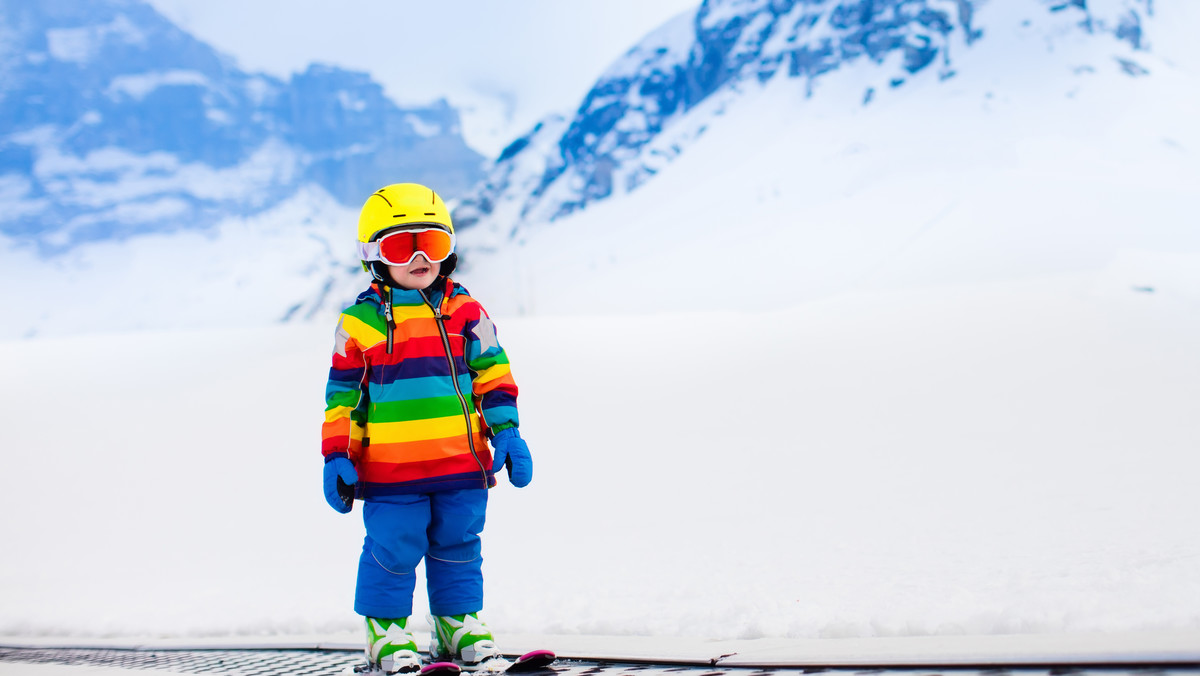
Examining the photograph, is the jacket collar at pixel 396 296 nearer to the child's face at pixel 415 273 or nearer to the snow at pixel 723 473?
the child's face at pixel 415 273

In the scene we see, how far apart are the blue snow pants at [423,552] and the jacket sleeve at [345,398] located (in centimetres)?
19

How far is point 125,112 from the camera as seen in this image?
596 feet

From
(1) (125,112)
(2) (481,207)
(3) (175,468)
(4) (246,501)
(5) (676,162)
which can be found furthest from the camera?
(1) (125,112)

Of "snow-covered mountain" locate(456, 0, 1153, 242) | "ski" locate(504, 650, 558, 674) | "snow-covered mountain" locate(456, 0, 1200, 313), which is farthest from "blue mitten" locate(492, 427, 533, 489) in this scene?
"snow-covered mountain" locate(456, 0, 1153, 242)

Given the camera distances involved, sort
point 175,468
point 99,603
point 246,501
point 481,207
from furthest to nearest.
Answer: point 481,207 → point 175,468 → point 246,501 → point 99,603

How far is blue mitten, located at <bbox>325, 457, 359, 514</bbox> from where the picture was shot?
2004 millimetres

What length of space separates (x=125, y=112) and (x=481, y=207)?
125 meters

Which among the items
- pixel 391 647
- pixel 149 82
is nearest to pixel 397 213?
pixel 391 647

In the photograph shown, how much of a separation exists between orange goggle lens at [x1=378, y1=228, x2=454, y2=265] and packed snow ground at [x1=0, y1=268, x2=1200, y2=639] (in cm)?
129

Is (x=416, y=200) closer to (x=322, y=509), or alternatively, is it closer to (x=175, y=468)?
(x=322, y=509)

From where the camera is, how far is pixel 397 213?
86.7 inches

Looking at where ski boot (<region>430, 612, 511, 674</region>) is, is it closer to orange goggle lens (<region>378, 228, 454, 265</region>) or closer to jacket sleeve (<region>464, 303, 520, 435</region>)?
jacket sleeve (<region>464, 303, 520, 435</region>)

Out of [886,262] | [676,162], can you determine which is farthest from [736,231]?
[676,162]

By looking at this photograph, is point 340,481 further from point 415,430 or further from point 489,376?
point 489,376
